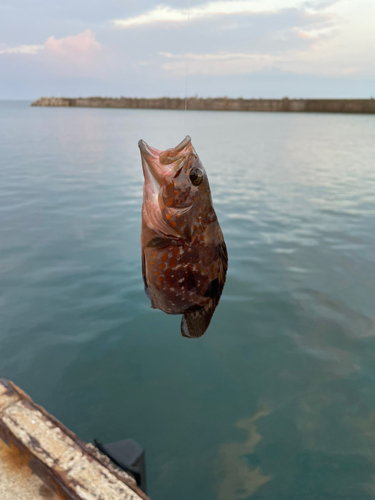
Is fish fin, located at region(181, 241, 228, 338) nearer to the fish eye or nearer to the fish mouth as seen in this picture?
the fish eye

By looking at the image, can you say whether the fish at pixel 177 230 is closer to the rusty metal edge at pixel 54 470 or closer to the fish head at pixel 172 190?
the fish head at pixel 172 190

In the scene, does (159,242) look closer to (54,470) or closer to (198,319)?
(198,319)

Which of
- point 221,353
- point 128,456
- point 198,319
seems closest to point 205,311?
point 198,319

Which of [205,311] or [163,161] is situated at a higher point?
[163,161]

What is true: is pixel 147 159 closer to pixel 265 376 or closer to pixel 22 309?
pixel 265 376

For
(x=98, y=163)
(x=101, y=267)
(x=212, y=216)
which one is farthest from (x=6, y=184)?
(x=212, y=216)

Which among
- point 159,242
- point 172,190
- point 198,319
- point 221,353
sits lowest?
point 221,353

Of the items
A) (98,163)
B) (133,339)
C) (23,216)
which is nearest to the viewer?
(133,339)
